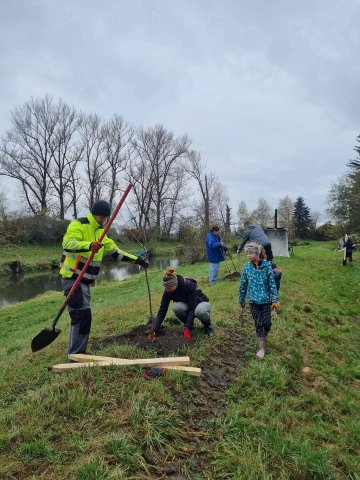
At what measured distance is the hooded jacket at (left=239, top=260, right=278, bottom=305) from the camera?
5574 millimetres

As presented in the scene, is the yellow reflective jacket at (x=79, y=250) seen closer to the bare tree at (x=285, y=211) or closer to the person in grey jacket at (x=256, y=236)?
the person in grey jacket at (x=256, y=236)

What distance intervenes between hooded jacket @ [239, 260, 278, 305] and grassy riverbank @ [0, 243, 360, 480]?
91 cm

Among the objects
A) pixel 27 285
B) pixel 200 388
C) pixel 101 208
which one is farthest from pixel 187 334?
pixel 27 285

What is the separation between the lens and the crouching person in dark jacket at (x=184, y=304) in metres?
5.70

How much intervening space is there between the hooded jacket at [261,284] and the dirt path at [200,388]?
0.94 m

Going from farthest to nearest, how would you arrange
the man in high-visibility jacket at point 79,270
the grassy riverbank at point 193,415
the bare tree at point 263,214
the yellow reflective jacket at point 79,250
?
the bare tree at point 263,214, the man in high-visibility jacket at point 79,270, the yellow reflective jacket at point 79,250, the grassy riverbank at point 193,415

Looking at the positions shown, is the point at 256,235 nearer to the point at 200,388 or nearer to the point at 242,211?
the point at 200,388

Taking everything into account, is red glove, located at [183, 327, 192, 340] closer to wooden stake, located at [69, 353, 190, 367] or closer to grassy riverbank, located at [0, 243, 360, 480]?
grassy riverbank, located at [0, 243, 360, 480]

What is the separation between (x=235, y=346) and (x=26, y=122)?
48.6 metres

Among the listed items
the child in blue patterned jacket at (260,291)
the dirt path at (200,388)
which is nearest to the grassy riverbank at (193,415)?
the dirt path at (200,388)

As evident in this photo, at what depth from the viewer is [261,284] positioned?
562cm

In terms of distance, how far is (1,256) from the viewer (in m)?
33.9

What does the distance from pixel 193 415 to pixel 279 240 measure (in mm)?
17045

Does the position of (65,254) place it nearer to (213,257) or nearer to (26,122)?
(213,257)
